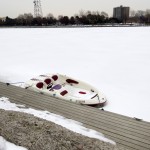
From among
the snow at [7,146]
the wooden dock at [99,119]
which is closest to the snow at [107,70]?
the wooden dock at [99,119]

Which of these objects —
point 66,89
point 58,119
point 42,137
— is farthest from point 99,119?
point 66,89

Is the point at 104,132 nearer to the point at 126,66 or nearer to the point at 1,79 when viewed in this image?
the point at 1,79

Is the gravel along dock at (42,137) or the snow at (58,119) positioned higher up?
the gravel along dock at (42,137)

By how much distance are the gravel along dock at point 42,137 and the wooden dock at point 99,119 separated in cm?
44

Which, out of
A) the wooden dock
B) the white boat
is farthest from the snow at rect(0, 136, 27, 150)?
the white boat

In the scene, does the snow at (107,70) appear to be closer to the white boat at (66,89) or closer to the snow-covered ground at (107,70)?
the snow-covered ground at (107,70)

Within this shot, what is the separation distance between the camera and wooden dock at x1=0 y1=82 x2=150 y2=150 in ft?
11.9

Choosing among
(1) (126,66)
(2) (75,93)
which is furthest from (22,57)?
(2) (75,93)

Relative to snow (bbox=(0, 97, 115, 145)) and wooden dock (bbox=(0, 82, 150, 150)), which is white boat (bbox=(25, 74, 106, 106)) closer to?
wooden dock (bbox=(0, 82, 150, 150))

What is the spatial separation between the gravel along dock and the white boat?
5.45ft

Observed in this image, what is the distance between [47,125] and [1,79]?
454 centimetres

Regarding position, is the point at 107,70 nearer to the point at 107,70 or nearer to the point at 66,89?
the point at 107,70

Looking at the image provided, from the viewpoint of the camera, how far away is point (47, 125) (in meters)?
3.67

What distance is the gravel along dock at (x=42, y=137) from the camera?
3.14 meters
